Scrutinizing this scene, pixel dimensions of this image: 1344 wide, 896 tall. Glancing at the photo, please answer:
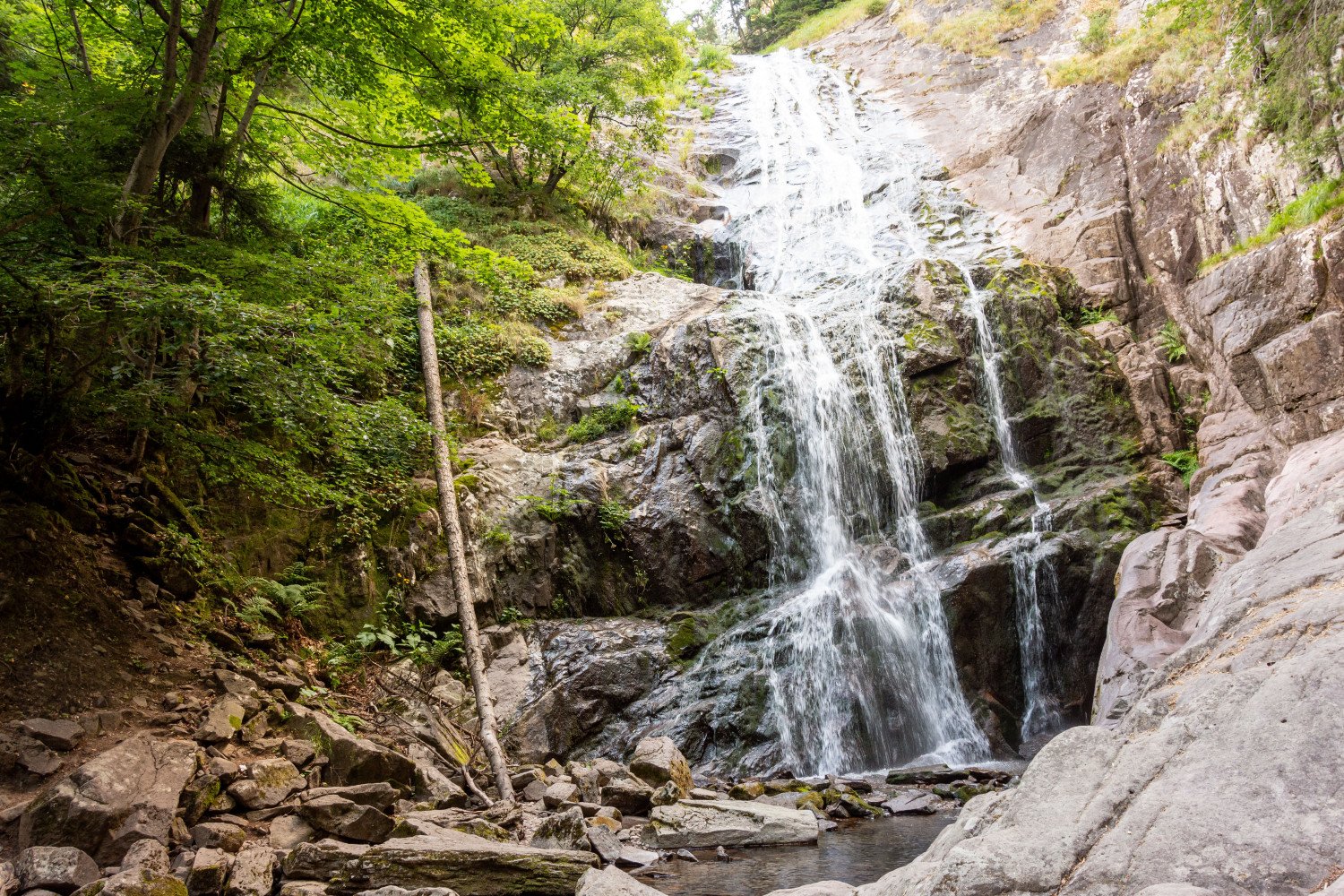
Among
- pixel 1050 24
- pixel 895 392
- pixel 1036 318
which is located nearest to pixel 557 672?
pixel 895 392

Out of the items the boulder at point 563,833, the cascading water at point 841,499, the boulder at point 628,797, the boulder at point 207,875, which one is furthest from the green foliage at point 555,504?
the boulder at point 207,875

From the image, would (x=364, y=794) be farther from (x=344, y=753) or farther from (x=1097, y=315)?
(x=1097, y=315)

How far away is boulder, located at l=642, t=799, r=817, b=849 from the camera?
6.21 meters

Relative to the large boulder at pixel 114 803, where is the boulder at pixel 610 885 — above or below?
below

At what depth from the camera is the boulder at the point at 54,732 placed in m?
5.02

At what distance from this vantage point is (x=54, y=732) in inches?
200

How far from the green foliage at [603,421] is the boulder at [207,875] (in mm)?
9110

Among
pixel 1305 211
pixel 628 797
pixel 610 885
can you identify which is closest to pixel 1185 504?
pixel 1305 211

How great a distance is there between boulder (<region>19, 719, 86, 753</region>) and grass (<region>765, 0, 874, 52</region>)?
32896 millimetres

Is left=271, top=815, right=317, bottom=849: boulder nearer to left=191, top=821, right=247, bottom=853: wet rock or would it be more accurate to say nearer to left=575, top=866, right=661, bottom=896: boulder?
left=191, top=821, right=247, bottom=853: wet rock

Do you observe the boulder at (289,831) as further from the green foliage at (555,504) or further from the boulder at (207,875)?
the green foliage at (555,504)

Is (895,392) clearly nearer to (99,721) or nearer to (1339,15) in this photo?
(1339,15)

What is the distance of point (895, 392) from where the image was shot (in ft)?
42.3

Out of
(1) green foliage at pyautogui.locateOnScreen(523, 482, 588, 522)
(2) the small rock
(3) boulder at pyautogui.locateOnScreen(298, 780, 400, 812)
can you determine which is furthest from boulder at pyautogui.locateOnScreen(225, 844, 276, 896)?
(1) green foliage at pyautogui.locateOnScreen(523, 482, 588, 522)
